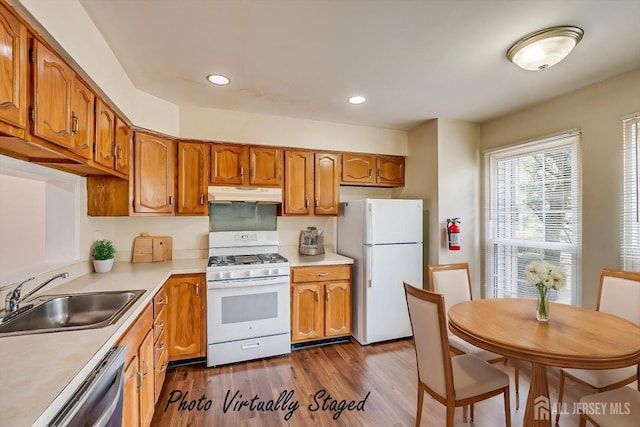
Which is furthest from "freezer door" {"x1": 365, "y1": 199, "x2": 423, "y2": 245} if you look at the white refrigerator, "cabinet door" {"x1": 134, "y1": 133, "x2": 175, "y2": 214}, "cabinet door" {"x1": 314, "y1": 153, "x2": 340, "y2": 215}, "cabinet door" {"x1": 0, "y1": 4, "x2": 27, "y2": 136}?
"cabinet door" {"x1": 0, "y1": 4, "x2": 27, "y2": 136}

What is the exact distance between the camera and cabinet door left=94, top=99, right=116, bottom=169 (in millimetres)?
1854

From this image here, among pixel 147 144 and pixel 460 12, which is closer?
pixel 460 12

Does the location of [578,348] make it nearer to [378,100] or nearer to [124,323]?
[124,323]

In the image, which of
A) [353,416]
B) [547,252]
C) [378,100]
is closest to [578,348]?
[353,416]

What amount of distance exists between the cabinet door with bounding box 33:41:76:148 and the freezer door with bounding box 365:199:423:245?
241 centimetres

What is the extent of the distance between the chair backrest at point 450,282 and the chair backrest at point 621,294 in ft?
2.78

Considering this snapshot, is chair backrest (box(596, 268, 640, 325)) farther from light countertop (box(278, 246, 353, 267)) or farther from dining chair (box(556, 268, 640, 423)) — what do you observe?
light countertop (box(278, 246, 353, 267))

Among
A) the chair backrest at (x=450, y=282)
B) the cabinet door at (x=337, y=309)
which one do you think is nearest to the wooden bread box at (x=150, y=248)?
the cabinet door at (x=337, y=309)

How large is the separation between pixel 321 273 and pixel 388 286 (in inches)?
28.8

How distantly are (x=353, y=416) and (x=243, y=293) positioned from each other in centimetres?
134

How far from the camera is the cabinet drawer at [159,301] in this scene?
2.02 metres

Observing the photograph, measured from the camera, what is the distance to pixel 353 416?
2008mm

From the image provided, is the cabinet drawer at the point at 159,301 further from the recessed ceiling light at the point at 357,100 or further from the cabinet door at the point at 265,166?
the recessed ceiling light at the point at 357,100

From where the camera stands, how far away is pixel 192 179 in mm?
2936
